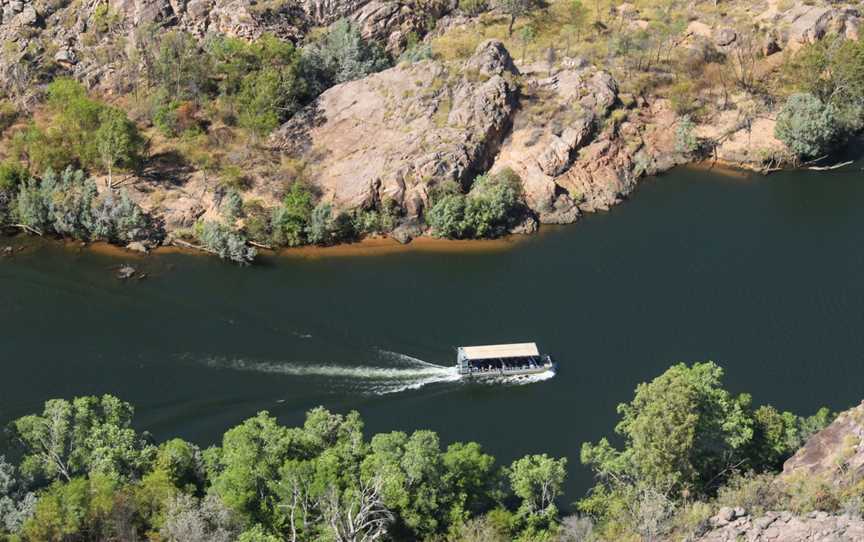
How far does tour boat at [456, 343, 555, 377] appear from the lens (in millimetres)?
63156

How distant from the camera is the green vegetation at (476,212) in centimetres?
8031

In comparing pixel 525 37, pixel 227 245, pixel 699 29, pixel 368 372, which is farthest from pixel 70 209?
pixel 699 29

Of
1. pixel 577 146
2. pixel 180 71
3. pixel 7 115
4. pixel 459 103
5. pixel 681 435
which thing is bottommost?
pixel 681 435

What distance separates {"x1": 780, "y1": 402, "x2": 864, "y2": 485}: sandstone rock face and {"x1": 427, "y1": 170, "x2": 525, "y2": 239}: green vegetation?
38214 mm

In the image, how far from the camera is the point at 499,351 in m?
63.8

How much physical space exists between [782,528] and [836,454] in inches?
323

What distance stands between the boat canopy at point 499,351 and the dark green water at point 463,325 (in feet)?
6.63

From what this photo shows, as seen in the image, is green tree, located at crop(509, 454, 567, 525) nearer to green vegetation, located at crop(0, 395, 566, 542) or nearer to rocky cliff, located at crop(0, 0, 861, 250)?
green vegetation, located at crop(0, 395, 566, 542)

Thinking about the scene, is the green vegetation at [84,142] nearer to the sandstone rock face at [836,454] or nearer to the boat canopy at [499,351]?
the boat canopy at [499,351]

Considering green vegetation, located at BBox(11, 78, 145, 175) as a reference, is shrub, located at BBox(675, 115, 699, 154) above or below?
below

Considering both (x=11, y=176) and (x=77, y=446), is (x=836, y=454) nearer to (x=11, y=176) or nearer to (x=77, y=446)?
(x=77, y=446)

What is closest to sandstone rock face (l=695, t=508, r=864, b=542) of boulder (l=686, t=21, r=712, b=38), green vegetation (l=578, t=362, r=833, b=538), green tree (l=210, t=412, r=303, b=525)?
green vegetation (l=578, t=362, r=833, b=538)

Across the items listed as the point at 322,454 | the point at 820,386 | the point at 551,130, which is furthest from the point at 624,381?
the point at 551,130

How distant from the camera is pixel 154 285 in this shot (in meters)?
73.8
